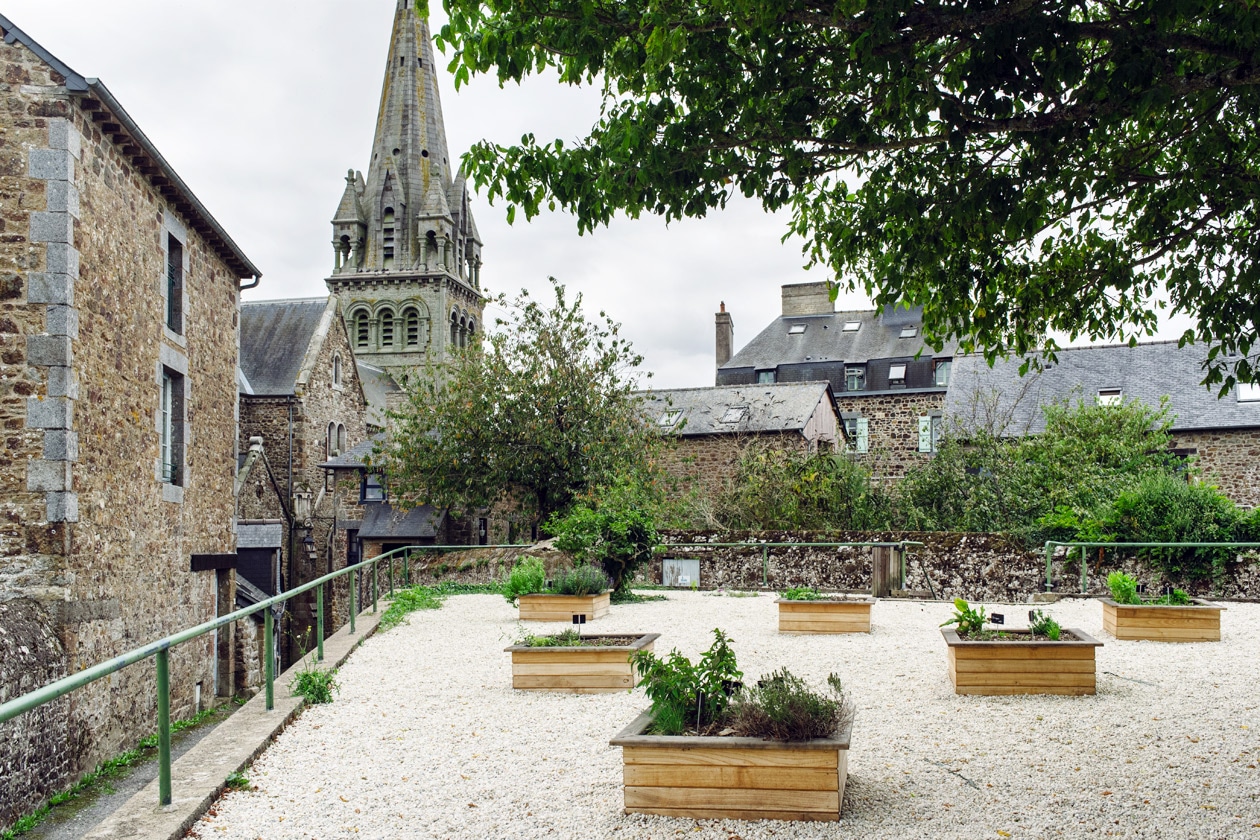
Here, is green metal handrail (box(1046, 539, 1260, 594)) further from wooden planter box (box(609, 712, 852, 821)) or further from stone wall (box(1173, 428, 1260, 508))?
stone wall (box(1173, 428, 1260, 508))

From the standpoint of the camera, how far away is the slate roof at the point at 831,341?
115 ft

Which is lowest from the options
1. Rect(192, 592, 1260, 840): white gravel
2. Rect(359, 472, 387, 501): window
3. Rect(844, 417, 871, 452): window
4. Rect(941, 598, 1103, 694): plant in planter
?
Rect(192, 592, 1260, 840): white gravel

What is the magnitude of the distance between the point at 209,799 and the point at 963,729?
4379 millimetres

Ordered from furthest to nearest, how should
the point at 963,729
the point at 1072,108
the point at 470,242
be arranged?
the point at 470,242 → the point at 963,729 → the point at 1072,108

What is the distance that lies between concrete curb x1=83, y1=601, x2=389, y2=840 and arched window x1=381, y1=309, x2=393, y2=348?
48.7m

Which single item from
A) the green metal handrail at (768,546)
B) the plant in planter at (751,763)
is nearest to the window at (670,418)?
the green metal handrail at (768,546)

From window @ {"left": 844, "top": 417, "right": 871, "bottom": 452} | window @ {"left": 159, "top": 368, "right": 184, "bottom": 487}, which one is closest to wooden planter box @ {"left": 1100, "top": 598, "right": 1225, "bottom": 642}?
window @ {"left": 159, "top": 368, "right": 184, "bottom": 487}

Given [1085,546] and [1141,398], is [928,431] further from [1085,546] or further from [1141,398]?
[1085,546]

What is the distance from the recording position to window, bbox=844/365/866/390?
34688 millimetres

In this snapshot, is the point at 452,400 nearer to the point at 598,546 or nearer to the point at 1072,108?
the point at 598,546

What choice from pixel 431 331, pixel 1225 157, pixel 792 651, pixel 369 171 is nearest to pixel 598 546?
pixel 792 651

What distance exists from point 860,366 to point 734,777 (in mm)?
30938

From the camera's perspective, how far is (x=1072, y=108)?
5.05 meters

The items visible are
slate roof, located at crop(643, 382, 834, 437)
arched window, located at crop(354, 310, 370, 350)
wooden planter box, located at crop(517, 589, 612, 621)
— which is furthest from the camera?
arched window, located at crop(354, 310, 370, 350)
